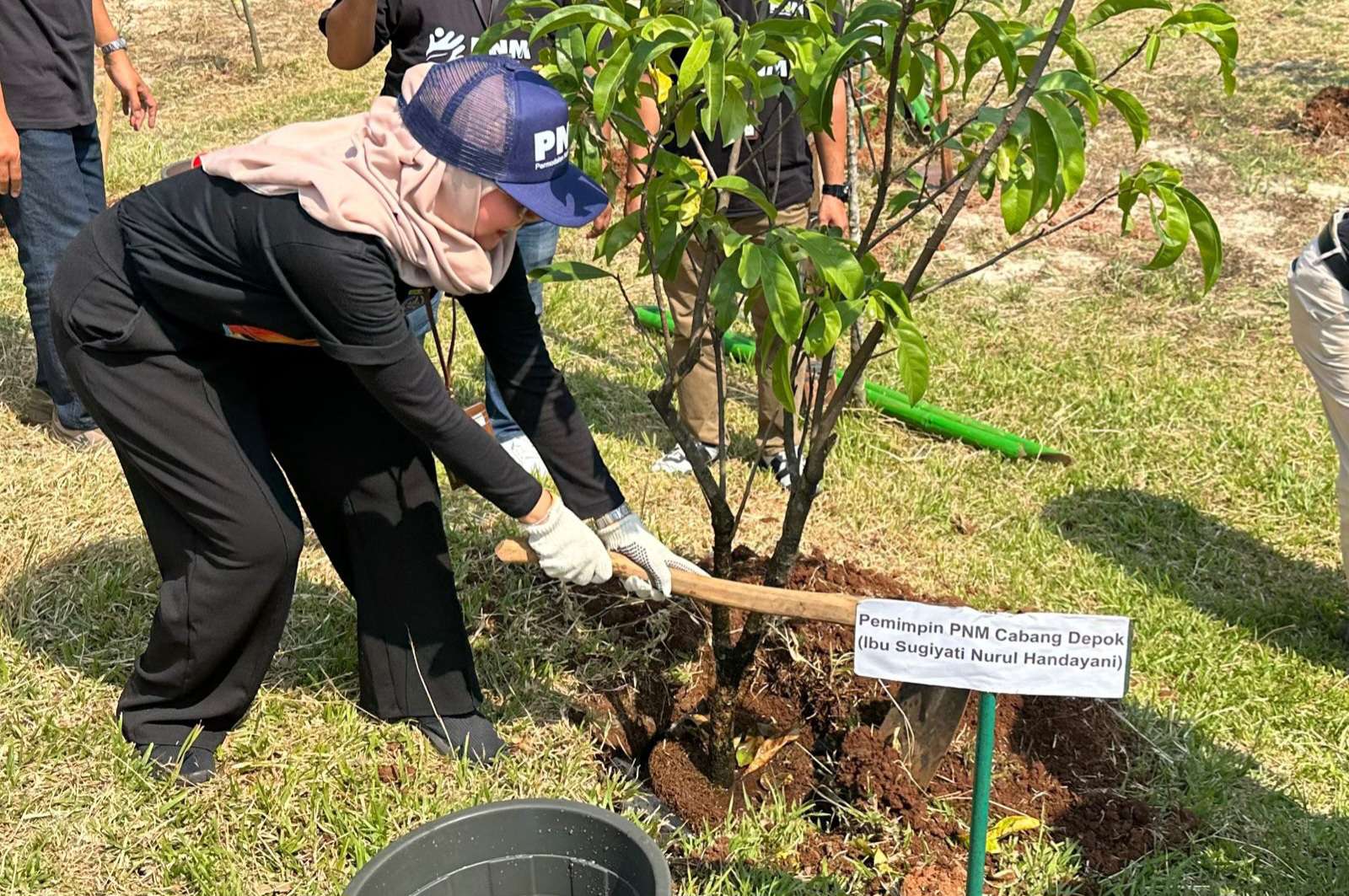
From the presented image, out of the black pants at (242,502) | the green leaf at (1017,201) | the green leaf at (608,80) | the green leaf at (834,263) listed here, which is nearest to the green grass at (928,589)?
the black pants at (242,502)

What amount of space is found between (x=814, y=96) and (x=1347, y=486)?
2254 millimetres

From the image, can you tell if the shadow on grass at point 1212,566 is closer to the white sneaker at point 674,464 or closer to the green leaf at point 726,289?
the white sneaker at point 674,464

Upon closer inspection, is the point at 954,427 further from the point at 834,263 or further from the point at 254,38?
the point at 254,38

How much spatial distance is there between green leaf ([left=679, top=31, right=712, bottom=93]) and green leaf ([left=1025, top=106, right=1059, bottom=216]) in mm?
475

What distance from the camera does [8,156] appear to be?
12.6 feet

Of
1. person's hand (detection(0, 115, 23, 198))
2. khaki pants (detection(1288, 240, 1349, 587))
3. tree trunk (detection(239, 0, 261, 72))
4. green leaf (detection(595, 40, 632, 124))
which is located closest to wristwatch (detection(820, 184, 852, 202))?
khaki pants (detection(1288, 240, 1349, 587))

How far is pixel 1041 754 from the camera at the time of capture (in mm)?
2918

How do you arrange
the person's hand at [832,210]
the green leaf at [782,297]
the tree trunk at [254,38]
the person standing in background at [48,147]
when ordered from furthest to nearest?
the tree trunk at [254,38]
the person standing in background at [48,147]
the person's hand at [832,210]
the green leaf at [782,297]

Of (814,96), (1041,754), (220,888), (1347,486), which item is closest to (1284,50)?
A: (1347,486)

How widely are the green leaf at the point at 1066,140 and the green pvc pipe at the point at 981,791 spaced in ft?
2.55

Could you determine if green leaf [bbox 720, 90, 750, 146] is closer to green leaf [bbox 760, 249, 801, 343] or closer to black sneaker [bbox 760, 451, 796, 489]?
green leaf [bbox 760, 249, 801, 343]

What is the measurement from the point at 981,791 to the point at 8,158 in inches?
131

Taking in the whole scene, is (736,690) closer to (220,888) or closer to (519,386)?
(519,386)

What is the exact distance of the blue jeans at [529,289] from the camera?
405 cm
